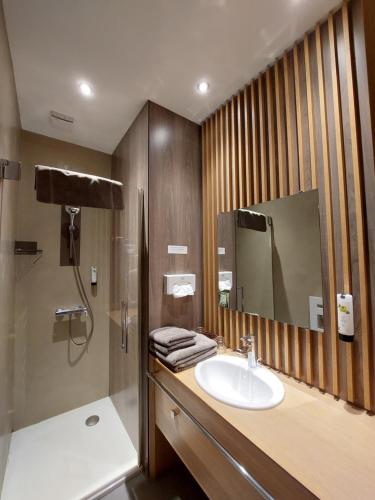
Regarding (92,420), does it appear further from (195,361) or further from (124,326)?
(195,361)

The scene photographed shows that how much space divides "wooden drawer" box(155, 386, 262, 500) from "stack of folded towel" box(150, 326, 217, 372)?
0.22 metres

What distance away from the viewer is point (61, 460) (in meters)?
1.61

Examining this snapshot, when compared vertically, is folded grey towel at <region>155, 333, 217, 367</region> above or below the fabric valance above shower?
below

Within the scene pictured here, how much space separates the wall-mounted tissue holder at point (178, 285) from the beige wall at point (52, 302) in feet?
3.26

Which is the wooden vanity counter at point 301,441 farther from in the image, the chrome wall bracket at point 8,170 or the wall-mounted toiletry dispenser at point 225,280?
→ the chrome wall bracket at point 8,170

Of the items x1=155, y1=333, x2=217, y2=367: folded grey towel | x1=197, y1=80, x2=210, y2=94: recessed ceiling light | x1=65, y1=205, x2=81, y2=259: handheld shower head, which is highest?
x1=197, y1=80, x2=210, y2=94: recessed ceiling light

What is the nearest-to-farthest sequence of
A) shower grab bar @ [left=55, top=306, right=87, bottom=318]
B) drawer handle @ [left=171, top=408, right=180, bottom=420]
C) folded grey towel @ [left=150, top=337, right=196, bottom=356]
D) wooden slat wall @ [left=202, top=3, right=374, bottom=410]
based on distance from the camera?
wooden slat wall @ [left=202, top=3, right=374, bottom=410] → drawer handle @ [left=171, top=408, right=180, bottom=420] → folded grey towel @ [left=150, top=337, right=196, bottom=356] → shower grab bar @ [left=55, top=306, right=87, bottom=318]

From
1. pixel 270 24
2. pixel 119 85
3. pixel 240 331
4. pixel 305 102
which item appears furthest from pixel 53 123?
pixel 240 331

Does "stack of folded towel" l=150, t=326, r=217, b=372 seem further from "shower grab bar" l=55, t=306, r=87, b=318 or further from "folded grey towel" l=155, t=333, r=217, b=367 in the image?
"shower grab bar" l=55, t=306, r=87, b=318

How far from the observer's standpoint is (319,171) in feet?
3.57

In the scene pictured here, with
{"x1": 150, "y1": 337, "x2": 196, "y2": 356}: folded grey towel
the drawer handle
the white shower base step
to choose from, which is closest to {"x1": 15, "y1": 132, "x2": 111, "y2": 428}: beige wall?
the white shower base step

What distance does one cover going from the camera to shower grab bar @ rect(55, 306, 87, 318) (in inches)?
81.4

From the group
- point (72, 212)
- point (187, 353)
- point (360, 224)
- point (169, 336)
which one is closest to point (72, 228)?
point (72, 212)

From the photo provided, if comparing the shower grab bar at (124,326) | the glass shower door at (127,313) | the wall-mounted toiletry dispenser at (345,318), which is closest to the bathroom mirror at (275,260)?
the wall-mounted toiletry dispenser at (345,318)
